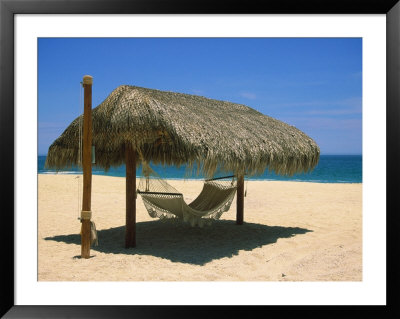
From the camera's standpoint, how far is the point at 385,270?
214cm

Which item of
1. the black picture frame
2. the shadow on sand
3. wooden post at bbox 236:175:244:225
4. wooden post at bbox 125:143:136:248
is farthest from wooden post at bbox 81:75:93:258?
wooden post at bbox 236:175:244:225

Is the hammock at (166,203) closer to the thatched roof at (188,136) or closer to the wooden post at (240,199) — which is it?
the thatched roof at (188,136)

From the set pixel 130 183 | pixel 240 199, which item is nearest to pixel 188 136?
pixel 130 183

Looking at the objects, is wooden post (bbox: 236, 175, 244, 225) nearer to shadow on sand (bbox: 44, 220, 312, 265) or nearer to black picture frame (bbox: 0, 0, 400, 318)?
shadow on sand (bbox: 44, 220, 312, 265)

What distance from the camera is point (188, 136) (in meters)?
3.14

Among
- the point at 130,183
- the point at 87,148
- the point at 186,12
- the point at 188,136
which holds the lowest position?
the point at 130,183

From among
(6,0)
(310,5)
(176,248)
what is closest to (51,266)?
(176,248)

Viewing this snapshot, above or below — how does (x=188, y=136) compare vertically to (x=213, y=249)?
above

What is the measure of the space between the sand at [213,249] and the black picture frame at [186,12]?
574mm

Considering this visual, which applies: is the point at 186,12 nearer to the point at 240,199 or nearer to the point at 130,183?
the point at 130,183

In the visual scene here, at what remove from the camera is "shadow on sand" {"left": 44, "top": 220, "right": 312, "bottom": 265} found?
10.9 ft

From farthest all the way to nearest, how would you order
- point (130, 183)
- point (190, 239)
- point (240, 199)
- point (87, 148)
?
point (240, 199)
point (190, 239)
point (130, 183)
point (87, 148)

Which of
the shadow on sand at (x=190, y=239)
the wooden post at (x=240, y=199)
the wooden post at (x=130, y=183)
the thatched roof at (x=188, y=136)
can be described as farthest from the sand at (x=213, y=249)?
the thatched roof at (x=188, y=136)

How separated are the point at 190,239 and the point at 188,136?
1.42 meters
